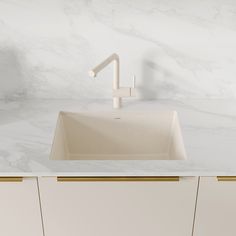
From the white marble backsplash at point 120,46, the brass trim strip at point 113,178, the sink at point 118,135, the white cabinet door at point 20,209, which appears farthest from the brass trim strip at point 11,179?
the white marble backsplash at point 120,46

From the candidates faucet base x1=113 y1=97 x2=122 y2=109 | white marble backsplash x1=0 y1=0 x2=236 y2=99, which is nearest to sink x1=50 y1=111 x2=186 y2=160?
faucet base x1=113 y1=97 x2=122 y2=109

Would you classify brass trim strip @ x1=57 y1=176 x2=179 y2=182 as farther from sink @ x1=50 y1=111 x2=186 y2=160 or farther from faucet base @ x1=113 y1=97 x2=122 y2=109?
faucet base @ x1=113 y1=97 x2=122 y2=109

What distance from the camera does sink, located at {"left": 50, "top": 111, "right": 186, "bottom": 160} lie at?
1.63 meters

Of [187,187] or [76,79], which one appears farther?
[76,79]

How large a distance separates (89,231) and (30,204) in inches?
10.1

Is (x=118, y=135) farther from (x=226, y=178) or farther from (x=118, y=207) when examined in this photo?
(x=226, y=178)

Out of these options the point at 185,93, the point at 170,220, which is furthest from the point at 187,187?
the point at 185,93

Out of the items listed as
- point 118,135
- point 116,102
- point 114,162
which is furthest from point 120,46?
point 114,162

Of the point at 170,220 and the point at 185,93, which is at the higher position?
the point at 185,93

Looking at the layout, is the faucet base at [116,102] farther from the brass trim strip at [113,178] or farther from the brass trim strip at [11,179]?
the brass trim strip at [11,179]

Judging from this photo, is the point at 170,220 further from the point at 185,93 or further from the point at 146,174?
the point at 185,93

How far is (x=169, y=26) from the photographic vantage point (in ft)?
5.11

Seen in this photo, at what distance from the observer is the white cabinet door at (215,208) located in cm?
128

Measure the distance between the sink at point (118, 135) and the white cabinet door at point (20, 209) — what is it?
32 centimetres
